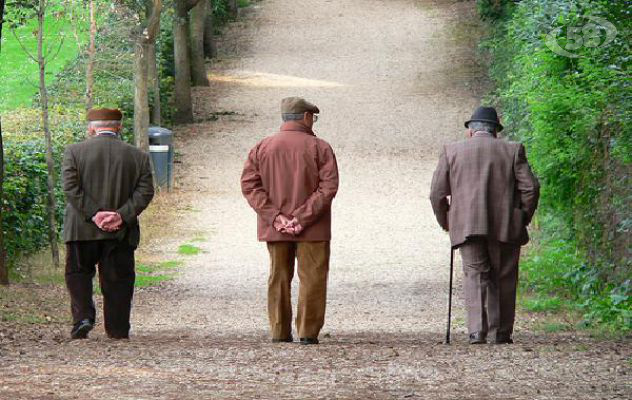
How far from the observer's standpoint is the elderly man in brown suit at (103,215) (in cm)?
1014

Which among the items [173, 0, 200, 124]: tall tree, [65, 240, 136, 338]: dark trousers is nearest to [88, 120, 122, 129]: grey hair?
[65, 240, 136, 338]: dark trousers

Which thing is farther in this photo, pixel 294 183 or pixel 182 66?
pixel 182 66

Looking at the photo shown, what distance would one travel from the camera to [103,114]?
408 inches

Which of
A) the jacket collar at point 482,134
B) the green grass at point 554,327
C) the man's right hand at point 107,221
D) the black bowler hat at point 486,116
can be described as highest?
the black bowler hat at point 486,116

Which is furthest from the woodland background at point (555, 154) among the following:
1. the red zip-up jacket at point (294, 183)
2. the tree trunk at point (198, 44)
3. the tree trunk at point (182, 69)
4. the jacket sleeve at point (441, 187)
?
the tree trunk at point (198, 44)

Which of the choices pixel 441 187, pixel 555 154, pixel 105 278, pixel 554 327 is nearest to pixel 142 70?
pixel 555 154

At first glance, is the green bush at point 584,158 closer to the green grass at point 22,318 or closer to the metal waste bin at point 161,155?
the green grass at point 22,318

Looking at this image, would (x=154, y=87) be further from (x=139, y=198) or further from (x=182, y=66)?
(x=139, y=198)

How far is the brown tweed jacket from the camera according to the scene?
10.0 metres

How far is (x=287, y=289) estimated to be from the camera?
33.0 ft

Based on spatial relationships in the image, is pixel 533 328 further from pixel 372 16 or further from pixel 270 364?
pixel 372 16

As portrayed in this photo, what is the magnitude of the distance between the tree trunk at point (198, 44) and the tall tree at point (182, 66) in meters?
2.87

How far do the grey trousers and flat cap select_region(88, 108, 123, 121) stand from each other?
115 inches

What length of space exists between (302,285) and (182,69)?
21377 millimetres
